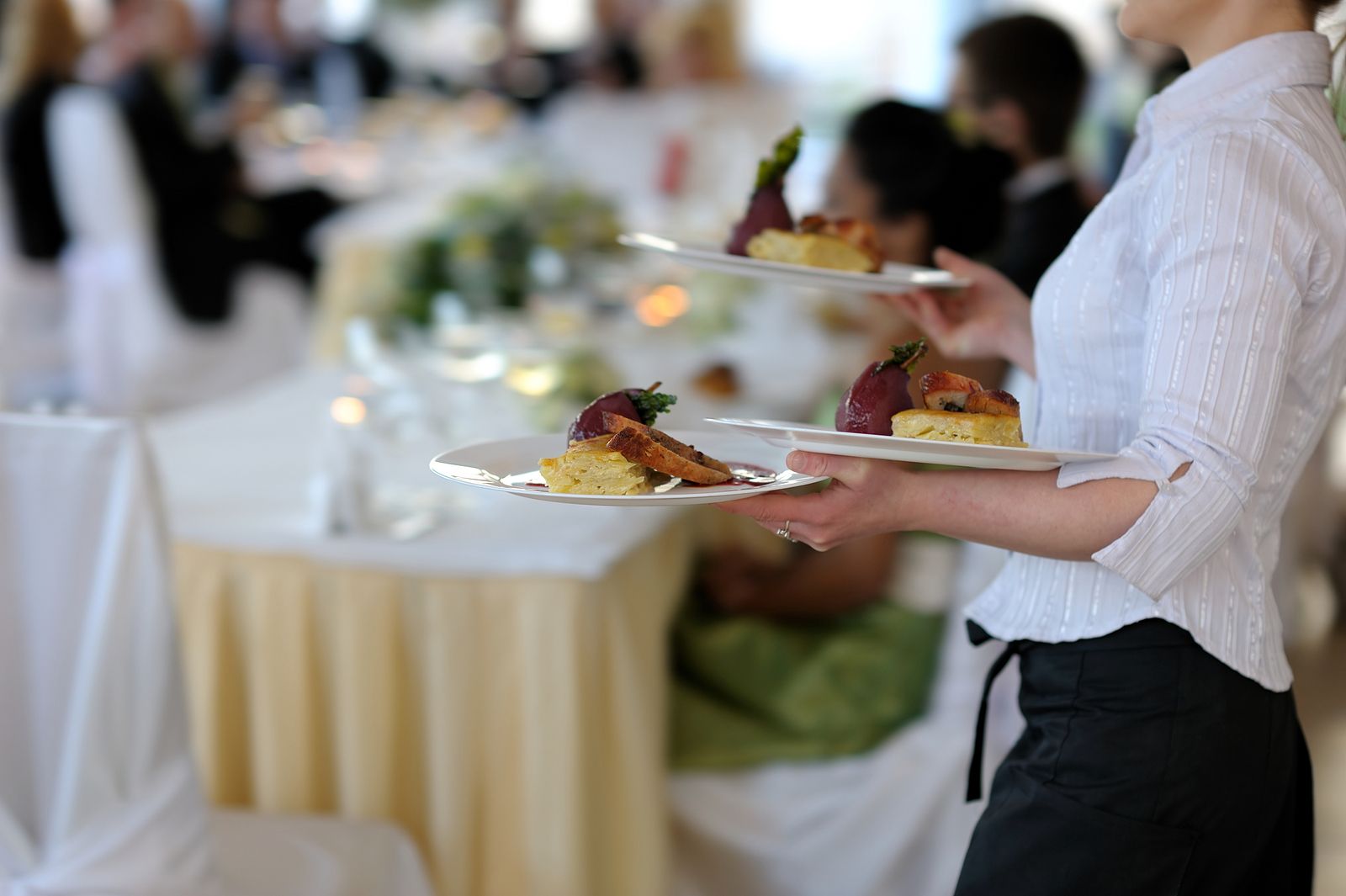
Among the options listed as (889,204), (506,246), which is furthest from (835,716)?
(506,246)

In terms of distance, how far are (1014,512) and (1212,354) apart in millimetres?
154

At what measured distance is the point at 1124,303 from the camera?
0.92 m

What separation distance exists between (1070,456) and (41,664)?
98 cm

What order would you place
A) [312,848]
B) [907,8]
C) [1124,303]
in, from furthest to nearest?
1. [907,8]
2. [312,848]
3. [1124,303]

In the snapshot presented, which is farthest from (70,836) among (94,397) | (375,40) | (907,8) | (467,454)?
(907,8)

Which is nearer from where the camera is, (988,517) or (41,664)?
(988,517)

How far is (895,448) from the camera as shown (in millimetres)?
739

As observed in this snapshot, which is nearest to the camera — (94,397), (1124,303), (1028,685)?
(1124,303)

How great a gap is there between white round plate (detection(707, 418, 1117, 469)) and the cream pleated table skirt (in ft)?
2.95

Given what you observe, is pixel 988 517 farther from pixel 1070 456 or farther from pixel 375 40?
pixel 375 40

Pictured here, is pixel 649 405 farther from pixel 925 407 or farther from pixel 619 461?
pixel 925 407

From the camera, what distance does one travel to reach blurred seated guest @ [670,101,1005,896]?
6.18 ft

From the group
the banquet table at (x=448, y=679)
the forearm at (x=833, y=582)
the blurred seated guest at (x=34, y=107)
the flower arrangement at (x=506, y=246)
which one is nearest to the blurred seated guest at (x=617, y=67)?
the blurred seated guest at (x=34, y=107)

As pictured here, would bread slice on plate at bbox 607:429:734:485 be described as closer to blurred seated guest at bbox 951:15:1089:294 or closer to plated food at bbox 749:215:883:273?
plated food at bbox 749:215:883:273
